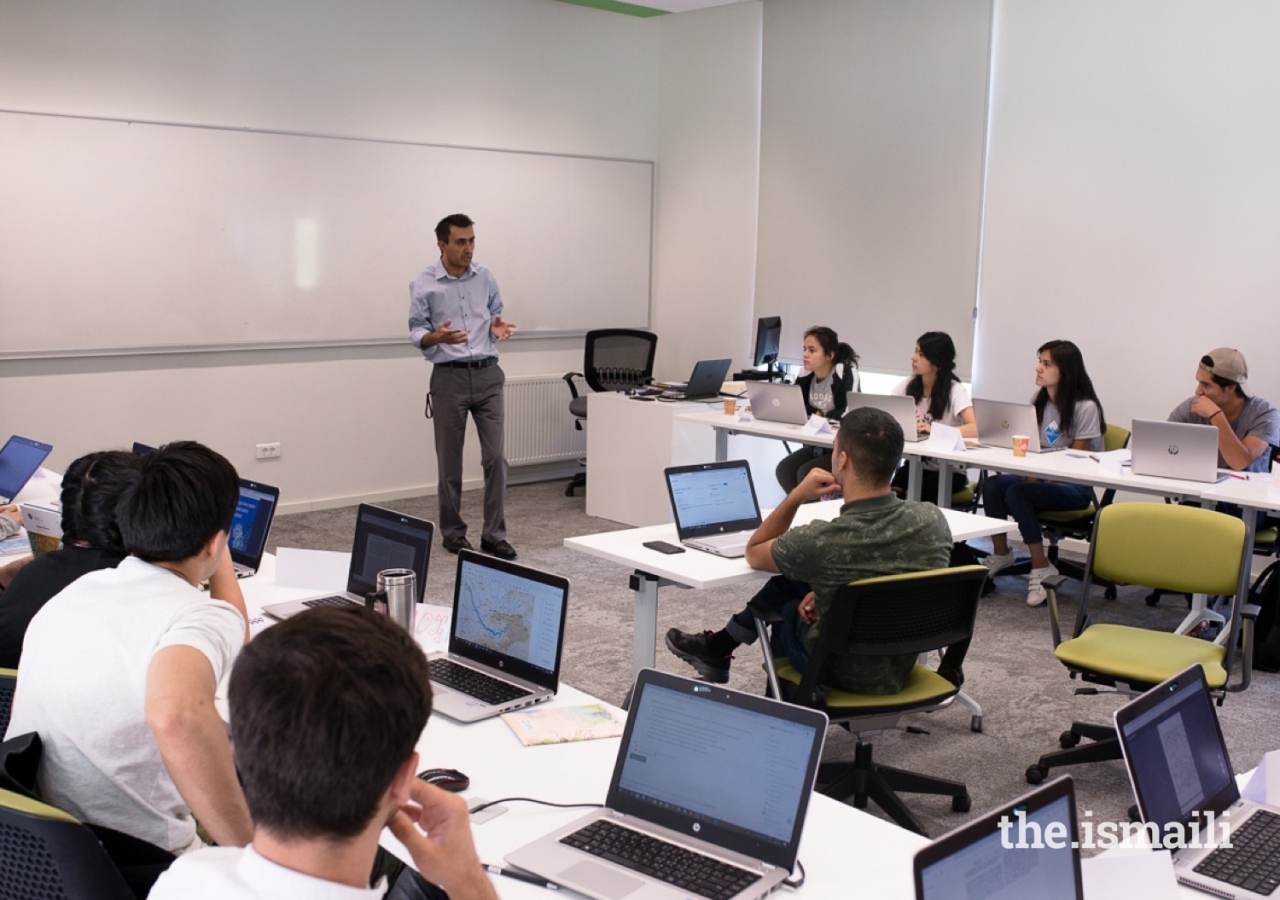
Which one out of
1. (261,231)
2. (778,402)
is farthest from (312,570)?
(261,231)

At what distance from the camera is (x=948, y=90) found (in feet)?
23.0

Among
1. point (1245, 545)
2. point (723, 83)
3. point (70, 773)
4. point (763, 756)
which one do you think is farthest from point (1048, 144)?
point (70, 773)

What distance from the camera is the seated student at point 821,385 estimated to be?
6.44m

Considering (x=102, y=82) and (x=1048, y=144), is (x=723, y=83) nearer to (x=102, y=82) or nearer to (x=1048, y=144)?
(x=1048, y=144)

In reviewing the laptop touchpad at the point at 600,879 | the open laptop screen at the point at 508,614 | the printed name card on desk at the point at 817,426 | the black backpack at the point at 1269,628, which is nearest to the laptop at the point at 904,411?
the printed name card on desk at the point at 817,426

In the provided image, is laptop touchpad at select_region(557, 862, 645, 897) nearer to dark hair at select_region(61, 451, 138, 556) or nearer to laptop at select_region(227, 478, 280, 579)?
dark hair at select_region(61, 451, 138, 556)

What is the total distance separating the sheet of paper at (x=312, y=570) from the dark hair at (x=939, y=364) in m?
3.61

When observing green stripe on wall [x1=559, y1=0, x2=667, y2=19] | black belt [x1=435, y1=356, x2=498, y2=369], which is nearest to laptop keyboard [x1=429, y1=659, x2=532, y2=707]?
black belt [x1=435, y1=356, x2=498, y2=369]

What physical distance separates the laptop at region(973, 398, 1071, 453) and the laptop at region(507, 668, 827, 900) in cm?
397

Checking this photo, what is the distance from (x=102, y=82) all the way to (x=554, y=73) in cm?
303

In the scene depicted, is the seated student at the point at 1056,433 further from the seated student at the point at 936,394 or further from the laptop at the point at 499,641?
the laptop at the point at 499,641

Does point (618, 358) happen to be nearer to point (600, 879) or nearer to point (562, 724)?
point (562, 724)

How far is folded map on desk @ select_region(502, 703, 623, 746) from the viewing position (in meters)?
2.31

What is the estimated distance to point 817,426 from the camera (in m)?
6.11
